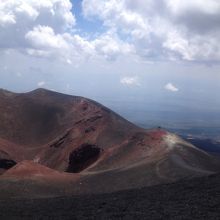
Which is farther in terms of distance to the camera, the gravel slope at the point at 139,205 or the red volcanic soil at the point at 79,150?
the red volcanic soil at the point at 79,150

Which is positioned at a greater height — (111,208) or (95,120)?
(95,120)

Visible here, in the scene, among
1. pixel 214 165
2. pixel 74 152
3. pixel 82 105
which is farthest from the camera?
pixel 82 105

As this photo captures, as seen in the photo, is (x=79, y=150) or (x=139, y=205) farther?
(x=79, y=150)

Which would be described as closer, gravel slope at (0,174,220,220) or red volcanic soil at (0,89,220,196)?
gravel slope at (0,174,220,220)

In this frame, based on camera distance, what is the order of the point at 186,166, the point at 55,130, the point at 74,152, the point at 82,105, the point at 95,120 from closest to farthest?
1. the point at 186,166
2. the point at 74,152
3. the point at 95,120
4. the point at 55,130
5. the point at 82,105

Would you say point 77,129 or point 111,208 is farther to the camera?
point 77,129

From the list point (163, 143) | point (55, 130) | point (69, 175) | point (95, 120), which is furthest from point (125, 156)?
point (55, 130)

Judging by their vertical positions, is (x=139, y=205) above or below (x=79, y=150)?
below

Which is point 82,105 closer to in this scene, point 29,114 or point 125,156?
point 29,114
